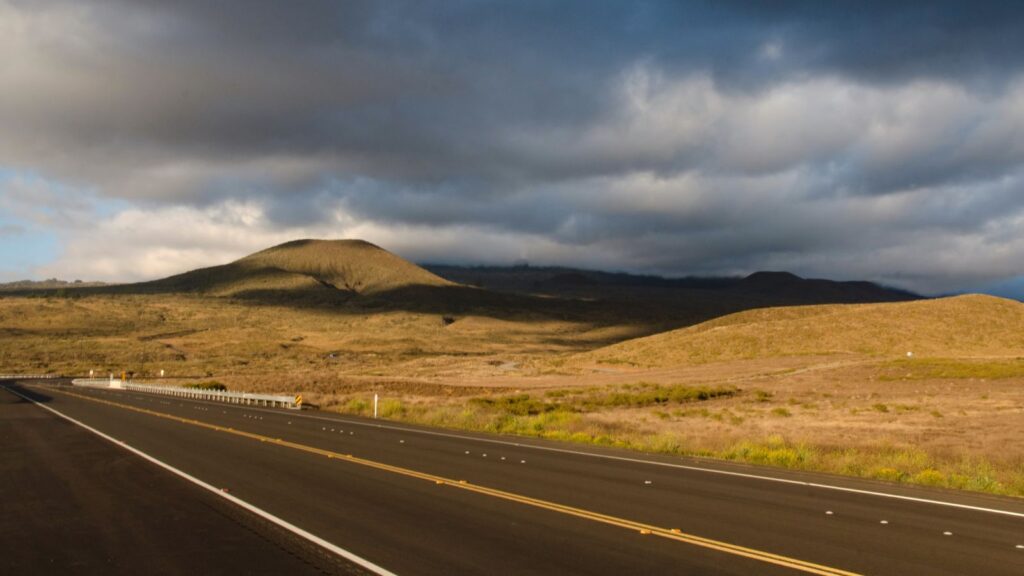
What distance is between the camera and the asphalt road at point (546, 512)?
9.09 m

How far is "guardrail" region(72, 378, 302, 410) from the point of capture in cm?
4291

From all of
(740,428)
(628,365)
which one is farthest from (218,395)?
(628,365)

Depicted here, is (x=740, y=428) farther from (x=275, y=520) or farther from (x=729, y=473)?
(x=275, y=520)

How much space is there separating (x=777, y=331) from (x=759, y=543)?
87084mm

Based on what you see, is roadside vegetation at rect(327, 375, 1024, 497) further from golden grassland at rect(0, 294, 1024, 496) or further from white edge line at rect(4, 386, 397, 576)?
white edge line at rect(4, 386, 397, 576)

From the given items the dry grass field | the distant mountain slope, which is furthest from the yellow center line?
the distant mountain slope

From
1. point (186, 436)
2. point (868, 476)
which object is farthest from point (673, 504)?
point (186, 436)

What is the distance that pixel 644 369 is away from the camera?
82.4 m

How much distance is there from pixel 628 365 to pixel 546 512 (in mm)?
77581

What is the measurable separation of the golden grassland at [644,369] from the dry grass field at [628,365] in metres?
0.19

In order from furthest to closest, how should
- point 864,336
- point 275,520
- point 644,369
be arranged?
point 864,336, point 644,369, point 275,520

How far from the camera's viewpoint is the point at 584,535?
10.3 metres

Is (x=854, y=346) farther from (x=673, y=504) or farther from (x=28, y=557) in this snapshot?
(x=28, y=557)

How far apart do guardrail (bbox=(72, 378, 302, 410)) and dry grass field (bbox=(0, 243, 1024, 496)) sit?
2290 millimetres
